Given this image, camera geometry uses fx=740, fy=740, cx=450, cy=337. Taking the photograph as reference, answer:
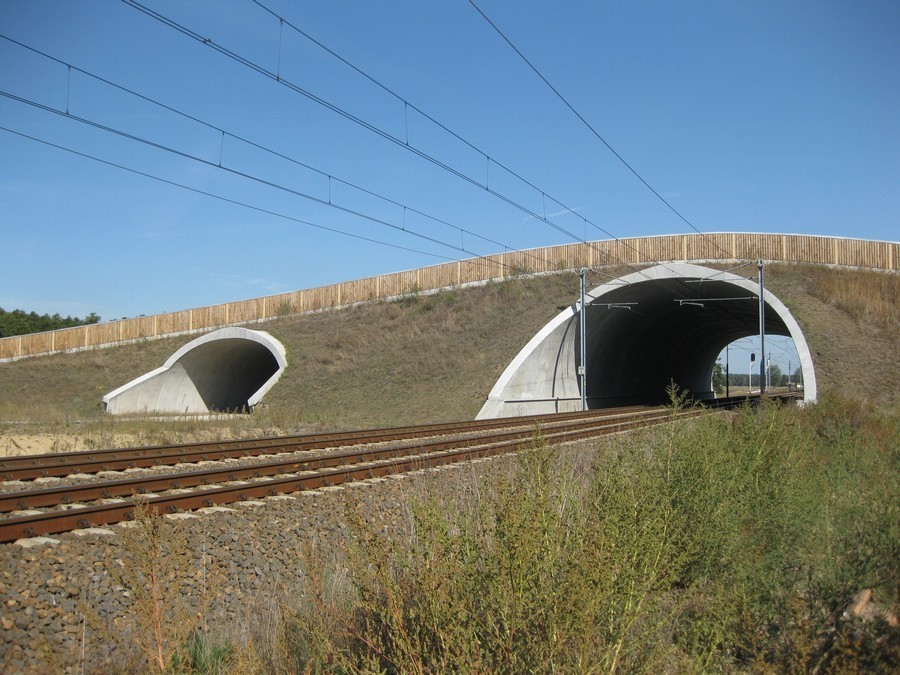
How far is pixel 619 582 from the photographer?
4.02m

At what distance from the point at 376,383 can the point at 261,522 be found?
2765 centimetres

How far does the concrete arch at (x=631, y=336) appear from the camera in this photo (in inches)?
1198

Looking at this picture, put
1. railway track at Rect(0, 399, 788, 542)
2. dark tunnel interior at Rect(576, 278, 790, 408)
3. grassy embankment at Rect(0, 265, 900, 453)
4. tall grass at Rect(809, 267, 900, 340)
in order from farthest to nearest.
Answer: dark tunnel interior at Rect(576, 278, 790, 408) → tall grass at Rect(809, 267, 900, 340) → grassy embankment at Rect(0, 265, 900, 453) → railway track at Rect(0, 399, 788, 542)

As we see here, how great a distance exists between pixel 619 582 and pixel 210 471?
7.04m

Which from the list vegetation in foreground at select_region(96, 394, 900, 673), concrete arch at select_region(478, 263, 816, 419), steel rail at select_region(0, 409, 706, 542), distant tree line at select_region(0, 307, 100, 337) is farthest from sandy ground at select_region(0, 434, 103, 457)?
distant tree line at select_region(0, 307, 100, 337)

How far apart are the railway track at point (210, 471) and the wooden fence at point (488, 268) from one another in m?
20.8

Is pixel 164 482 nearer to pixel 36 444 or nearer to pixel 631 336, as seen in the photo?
pixel 36 444

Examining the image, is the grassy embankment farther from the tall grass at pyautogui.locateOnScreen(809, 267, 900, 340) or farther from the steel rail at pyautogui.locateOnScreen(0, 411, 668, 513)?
the steel rail at pyautogui.locateOnScreen(0, 411, 668, 513)

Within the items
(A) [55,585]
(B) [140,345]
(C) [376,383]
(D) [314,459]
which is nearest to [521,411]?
(C) [376,383]

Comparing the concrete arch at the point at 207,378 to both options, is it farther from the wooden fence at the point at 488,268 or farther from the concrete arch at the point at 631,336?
the concrete arch at the point at 631,336

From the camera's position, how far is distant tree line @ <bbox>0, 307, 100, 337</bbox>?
8225 cm

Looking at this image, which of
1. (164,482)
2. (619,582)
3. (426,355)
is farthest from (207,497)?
(426,355)

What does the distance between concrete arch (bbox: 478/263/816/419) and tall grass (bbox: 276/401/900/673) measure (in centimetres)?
2166

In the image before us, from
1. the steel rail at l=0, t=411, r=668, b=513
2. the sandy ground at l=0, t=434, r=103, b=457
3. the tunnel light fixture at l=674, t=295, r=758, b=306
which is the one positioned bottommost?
the sandy ground at l=0, t=434, r=103, b=457
